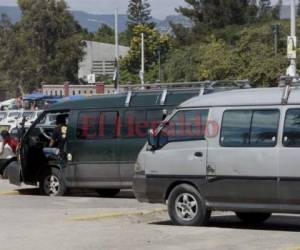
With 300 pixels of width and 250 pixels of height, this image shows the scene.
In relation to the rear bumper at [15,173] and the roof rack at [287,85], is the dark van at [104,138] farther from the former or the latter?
the roof rack at [287,85]

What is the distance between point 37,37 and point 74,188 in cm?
5994

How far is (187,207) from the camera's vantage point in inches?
499

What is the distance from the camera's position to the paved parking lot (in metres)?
11.0

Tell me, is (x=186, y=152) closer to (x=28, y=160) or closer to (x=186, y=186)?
(x=186, y=186)

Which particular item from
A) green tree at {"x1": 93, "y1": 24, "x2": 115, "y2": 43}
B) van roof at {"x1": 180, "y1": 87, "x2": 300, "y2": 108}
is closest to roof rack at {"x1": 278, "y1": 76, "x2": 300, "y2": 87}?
van roof at {"x1": 180, "y1": 87, "x2": 300, "y2": 108}

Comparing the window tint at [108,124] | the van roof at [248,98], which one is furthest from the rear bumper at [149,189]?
the window tint at [108,124]

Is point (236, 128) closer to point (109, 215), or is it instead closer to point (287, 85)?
point (287, 85)

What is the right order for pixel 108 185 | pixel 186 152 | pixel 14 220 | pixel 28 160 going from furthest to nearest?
pixel 28 160
pixel 108 185
pixel 14 220
pixel 186 152

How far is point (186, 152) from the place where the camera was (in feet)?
41.3

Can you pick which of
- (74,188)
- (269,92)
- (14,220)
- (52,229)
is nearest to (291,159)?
(269,92)

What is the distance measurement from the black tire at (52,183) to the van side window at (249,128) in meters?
6.98

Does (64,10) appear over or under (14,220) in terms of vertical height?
over

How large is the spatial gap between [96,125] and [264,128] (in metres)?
6.42

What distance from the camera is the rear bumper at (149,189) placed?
507 inches
